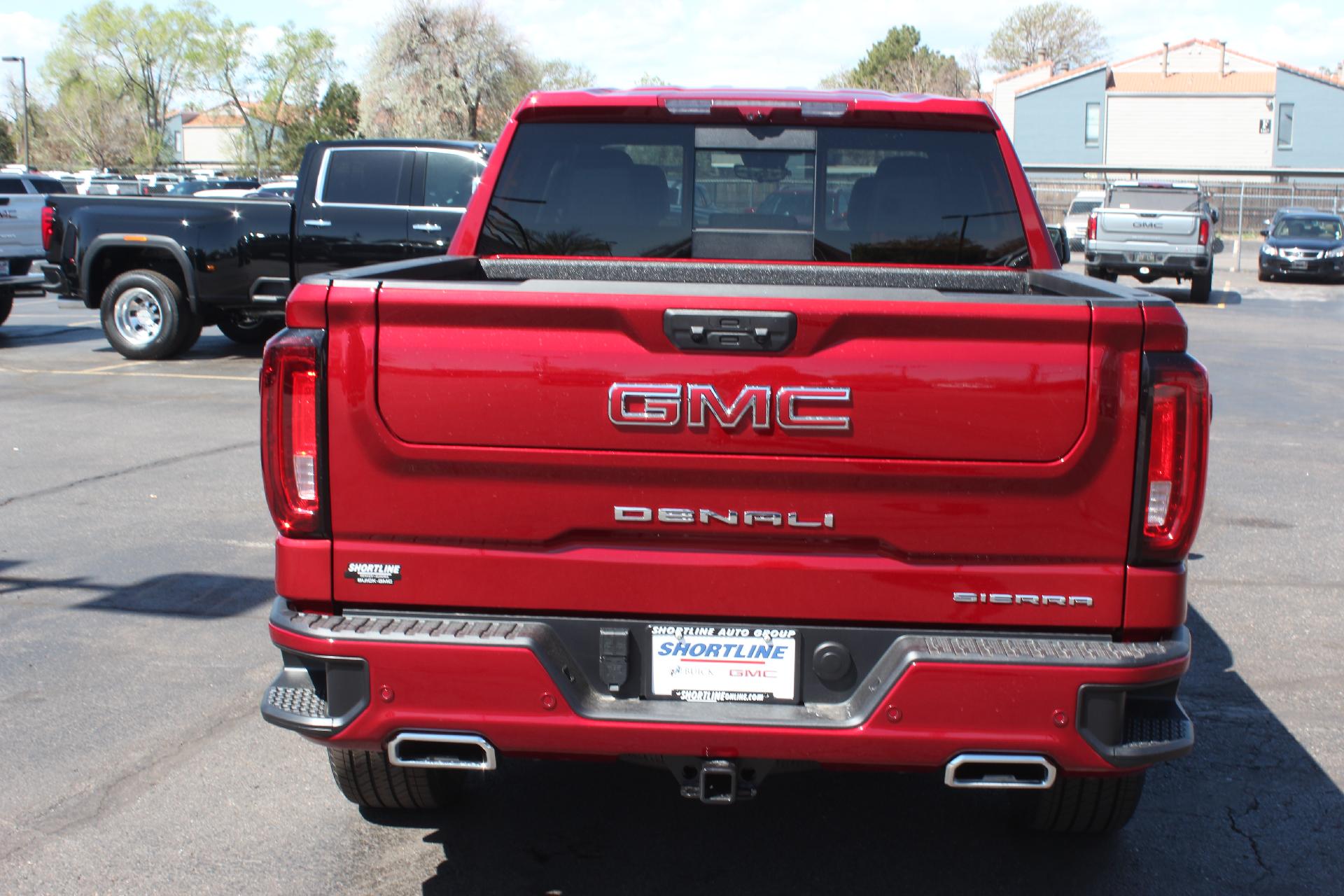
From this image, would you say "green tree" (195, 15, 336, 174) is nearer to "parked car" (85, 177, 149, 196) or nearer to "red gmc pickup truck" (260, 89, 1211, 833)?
"parked car" (85, 177, 149, 196)

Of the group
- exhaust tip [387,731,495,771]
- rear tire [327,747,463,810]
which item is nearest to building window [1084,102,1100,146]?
rear tire [327,747,463,810]

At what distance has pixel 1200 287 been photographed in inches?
937

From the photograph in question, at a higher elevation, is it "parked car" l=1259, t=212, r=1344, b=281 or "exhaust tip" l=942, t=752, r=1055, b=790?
"parked car" l=1259, t=212, r=1344, b=281

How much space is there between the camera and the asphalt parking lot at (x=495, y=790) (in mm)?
3621

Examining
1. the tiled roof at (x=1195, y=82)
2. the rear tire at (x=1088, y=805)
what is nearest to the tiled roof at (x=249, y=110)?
the tiled roof at (x=1195, y=82)

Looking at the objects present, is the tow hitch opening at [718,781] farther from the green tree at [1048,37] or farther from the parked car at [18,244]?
the green tree at [1048,37]

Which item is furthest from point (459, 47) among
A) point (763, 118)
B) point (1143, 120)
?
point (763, 118)

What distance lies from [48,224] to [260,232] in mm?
2370

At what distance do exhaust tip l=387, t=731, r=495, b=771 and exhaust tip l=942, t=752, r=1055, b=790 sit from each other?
1.02 metres

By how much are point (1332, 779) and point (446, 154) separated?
10.7 meters

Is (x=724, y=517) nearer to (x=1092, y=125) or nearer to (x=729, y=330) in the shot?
(x=729, y=330)

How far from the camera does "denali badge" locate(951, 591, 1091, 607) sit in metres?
2.93

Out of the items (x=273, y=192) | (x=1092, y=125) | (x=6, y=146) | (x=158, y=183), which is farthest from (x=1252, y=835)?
(x=6, y=146)

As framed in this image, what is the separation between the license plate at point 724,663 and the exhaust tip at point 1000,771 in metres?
0.39
